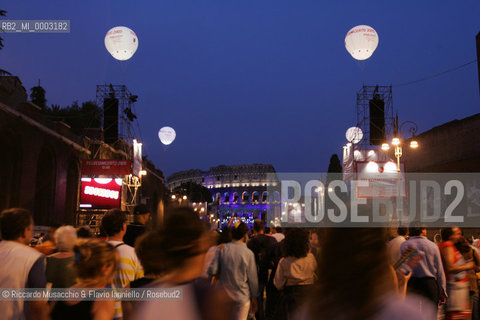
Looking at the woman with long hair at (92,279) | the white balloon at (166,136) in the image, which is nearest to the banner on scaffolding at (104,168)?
the white balloon at (166,136)

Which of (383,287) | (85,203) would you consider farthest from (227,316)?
(85,203)

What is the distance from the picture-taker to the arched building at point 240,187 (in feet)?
545

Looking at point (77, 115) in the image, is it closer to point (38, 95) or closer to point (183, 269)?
→ point (38, 95)

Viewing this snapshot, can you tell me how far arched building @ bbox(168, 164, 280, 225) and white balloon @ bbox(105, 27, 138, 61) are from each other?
143 m

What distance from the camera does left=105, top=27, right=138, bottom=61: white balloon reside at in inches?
800

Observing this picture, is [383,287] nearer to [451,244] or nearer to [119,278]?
[119,278]

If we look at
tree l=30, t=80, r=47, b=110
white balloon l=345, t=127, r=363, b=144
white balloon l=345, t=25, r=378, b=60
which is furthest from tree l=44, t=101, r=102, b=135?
white balloon l=345, t=25, r=378, b=60

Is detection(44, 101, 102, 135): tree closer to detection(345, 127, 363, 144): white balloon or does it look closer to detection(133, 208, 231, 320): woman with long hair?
detection(345, 127, 363, 144): white balloon

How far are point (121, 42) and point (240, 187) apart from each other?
152770 millimetres

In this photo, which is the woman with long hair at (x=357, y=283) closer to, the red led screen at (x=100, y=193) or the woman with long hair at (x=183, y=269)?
the woman with long hair at (x=183, y=269)

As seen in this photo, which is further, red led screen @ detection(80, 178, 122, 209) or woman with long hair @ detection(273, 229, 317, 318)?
red led screen @ detection(80, 178, 122, 209)

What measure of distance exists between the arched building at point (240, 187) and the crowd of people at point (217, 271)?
511 ft

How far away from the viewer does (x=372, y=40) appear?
19422 millimetres

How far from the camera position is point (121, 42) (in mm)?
20297
